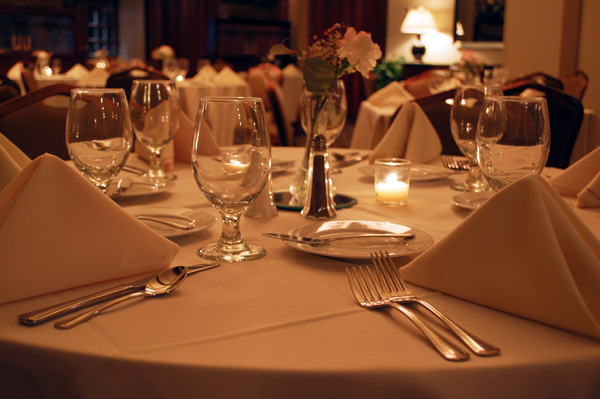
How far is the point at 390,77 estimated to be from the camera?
31.7 ft

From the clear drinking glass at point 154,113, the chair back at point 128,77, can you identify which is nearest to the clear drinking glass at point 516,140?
the clear drinking glass at point 154,113

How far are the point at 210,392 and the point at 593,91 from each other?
5.33 m

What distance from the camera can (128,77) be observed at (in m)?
3.38

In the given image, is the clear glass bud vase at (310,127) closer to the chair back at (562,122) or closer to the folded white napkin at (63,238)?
the folded white napkin at (63,238)

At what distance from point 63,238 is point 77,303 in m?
0.11

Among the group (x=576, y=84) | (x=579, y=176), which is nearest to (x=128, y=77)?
(x=579, y=176)

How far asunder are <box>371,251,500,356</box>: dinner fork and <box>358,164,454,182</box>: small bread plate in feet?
2.25

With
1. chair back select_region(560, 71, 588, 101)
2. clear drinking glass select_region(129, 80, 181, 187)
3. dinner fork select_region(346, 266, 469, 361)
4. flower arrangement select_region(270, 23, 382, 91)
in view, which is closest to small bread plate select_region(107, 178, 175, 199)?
clear drinking glass select_region(129, 80, 181, 187)

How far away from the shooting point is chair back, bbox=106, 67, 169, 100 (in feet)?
10.9

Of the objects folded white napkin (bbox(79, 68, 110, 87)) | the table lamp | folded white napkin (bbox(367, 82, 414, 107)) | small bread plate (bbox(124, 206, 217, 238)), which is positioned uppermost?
the table lamp

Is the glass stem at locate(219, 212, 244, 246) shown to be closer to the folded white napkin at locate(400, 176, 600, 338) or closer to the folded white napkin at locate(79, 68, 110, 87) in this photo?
the folded white napkin at locate(400, 176, 600, 338)

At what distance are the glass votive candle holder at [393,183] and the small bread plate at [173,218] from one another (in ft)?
1.28

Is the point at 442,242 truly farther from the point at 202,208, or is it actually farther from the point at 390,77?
the point at 390,77

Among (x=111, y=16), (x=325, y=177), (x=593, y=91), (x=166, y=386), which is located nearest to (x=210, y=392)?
(x=166, y=386)
